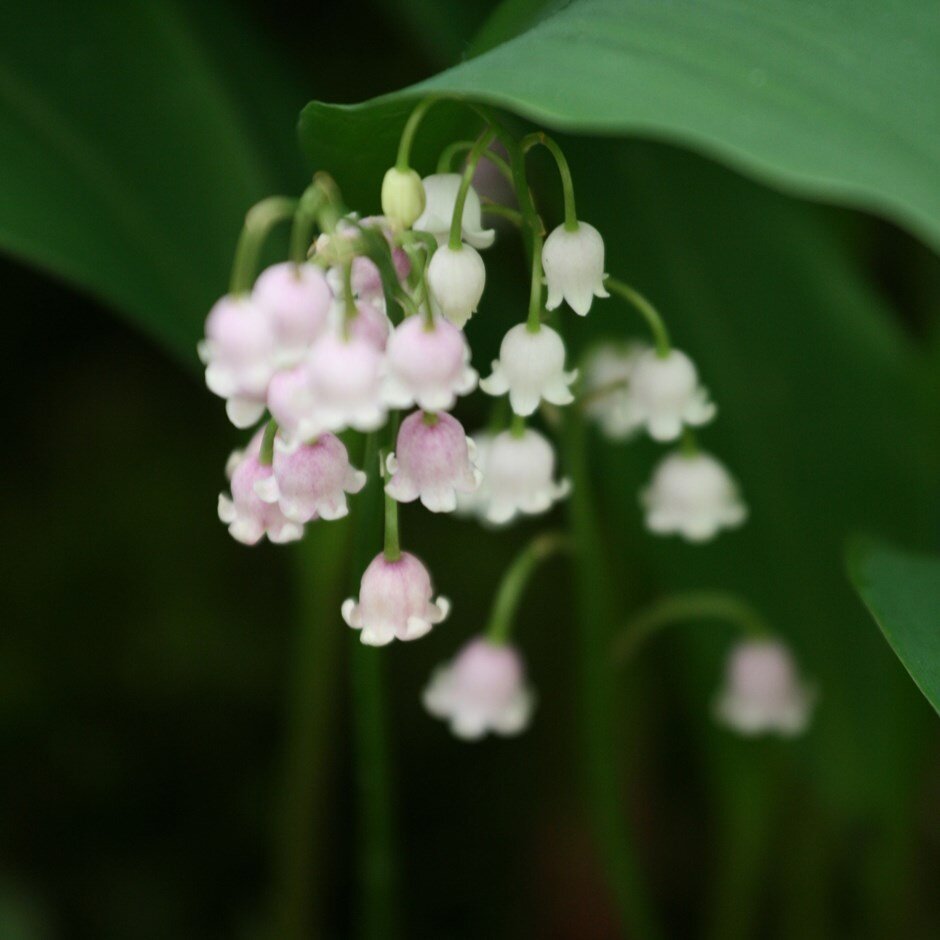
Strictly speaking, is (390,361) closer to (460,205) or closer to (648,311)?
(460,205)

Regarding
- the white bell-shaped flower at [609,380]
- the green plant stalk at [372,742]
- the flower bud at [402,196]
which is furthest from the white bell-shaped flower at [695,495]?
the flower bud at [402,196]

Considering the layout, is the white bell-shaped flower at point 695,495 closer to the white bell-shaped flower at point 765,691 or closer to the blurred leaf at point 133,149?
the white bell-shaped flower at point 765,691

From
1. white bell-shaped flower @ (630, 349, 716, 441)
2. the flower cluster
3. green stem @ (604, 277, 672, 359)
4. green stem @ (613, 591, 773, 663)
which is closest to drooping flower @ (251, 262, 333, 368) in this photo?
the flower cluster

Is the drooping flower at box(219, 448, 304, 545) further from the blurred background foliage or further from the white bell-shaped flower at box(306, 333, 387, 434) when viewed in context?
the blurred background foliage

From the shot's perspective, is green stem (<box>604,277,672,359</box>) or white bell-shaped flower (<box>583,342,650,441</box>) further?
white bell-shaped flower (<box>583,342,650,441</box>)

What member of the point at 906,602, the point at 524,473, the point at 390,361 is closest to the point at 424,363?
the point at 390,361

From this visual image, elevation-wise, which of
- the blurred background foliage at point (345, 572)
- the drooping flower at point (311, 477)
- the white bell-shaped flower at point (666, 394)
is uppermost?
the drooping flower at point (311, 477)
